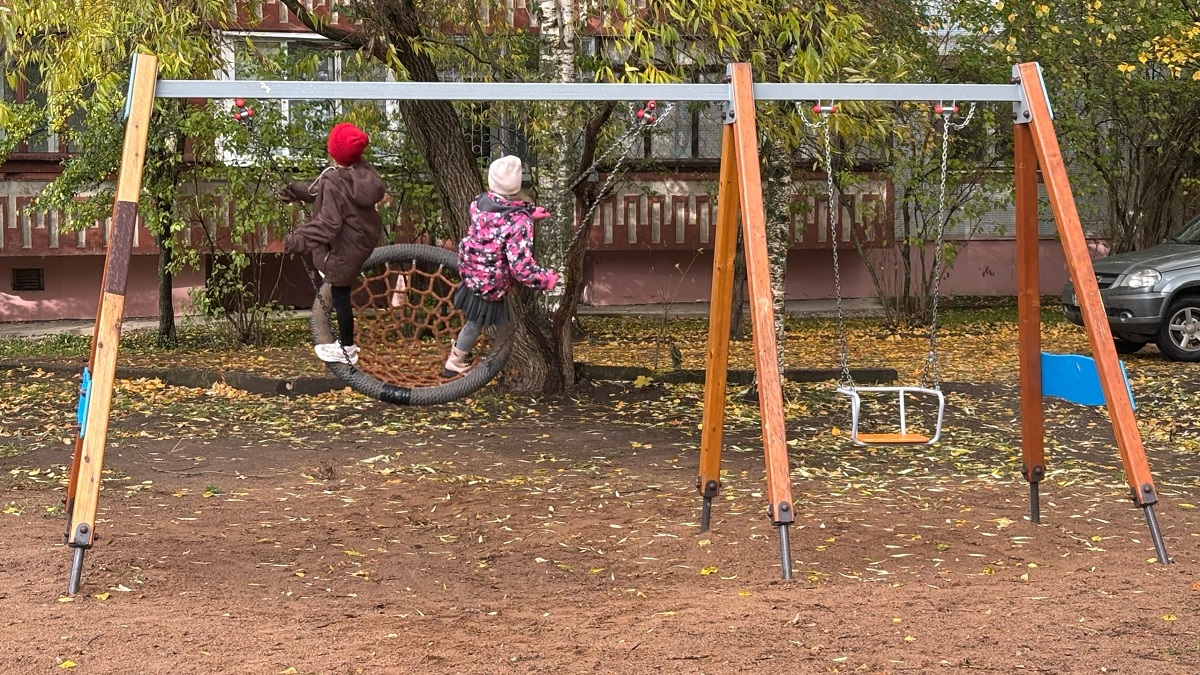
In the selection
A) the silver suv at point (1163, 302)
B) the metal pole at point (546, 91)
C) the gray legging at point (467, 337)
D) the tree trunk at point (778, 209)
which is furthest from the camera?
the silver suv at point (1163, 302)

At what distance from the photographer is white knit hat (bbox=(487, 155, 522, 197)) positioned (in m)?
7.12

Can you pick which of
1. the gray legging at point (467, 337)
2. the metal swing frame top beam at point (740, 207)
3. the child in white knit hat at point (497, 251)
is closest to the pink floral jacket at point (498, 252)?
the child in white knit hat at point (497, 251)

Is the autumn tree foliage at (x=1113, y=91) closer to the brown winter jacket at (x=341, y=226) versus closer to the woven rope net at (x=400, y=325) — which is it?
the woven rope net at (x=400, y=325)

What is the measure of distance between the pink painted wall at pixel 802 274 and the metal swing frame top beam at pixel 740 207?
13.2 meters

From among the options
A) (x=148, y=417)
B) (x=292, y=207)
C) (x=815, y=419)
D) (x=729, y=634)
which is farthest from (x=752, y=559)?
(x=292, y=207)

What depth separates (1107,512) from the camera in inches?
294

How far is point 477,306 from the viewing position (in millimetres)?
7207

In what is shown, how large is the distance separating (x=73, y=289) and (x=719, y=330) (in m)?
13.7

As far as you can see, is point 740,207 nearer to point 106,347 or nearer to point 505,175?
point 505,175

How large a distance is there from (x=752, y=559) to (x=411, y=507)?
6.78 feet

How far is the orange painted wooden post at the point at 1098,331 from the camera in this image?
236 inches

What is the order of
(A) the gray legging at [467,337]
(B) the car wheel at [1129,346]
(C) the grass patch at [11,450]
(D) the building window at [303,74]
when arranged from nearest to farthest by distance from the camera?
(A) the gray legging at [467,337] → (C) the grass patch at [11,450] → (D) the building window at [303,74] → (B) the car wheel at [1129,346]

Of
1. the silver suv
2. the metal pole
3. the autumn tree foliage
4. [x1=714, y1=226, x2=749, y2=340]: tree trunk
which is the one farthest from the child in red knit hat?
[x1=714, y1=226, x2=749, y2=340]: tree trunk

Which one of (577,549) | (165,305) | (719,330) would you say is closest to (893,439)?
(719,330)
